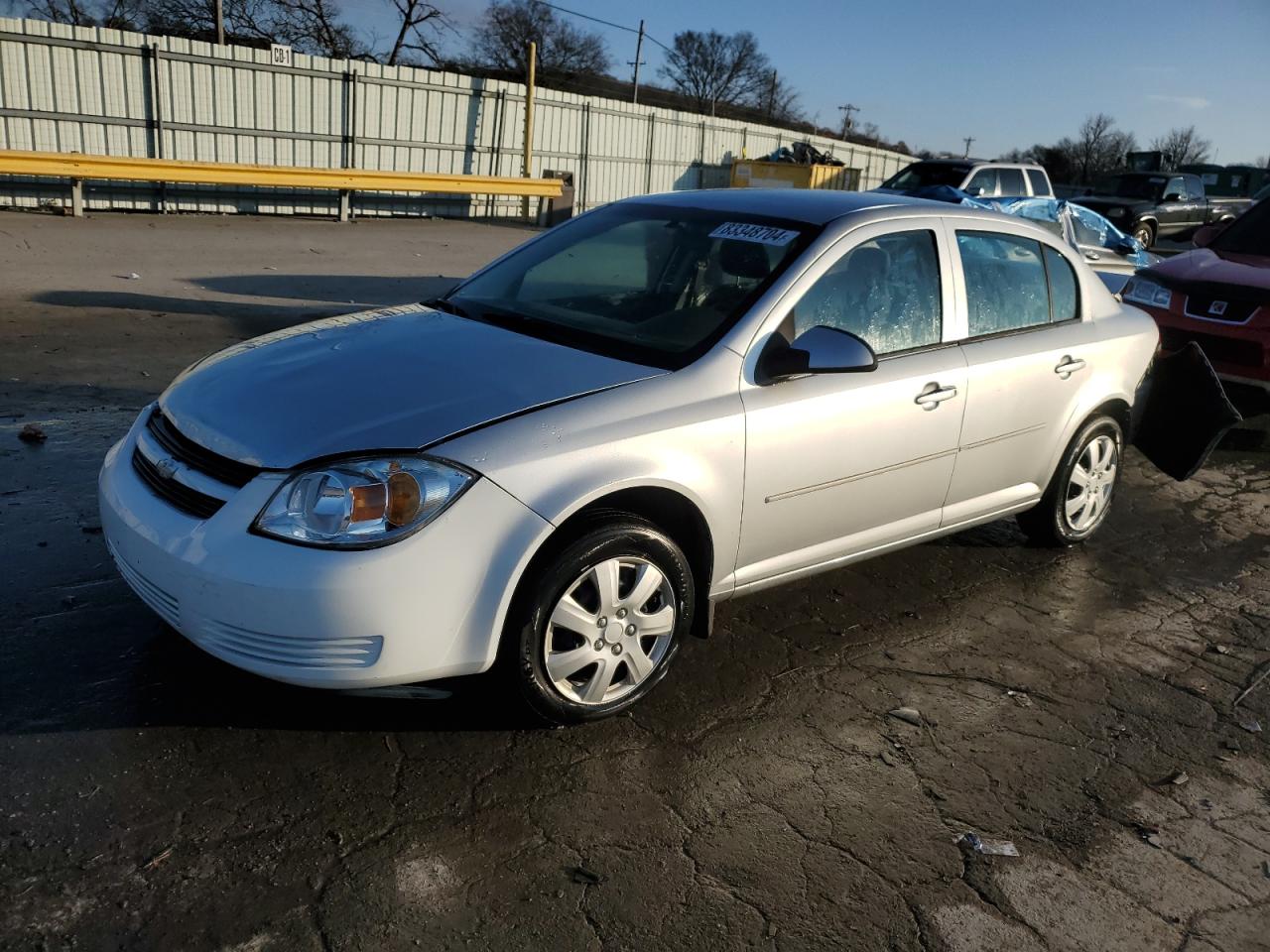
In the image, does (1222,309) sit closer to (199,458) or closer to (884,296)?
(884,296)

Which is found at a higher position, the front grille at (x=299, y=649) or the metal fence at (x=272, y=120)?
the metal fence at (x=272, y=120)

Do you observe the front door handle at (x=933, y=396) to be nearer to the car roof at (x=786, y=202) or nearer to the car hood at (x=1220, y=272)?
the car roof at (x=786, y=202)

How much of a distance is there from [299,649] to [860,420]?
2.12 metres

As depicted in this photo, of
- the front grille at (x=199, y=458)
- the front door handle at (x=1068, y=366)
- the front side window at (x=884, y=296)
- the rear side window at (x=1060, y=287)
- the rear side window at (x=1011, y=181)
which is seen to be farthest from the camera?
the rear side window at (x=1011, y=181)

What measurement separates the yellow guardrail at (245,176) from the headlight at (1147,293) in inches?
496

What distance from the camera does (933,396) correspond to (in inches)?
166

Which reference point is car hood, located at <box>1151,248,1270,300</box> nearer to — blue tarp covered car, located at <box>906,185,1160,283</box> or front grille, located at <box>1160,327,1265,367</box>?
front grille, located at <box>1160,327,1265,367</box>

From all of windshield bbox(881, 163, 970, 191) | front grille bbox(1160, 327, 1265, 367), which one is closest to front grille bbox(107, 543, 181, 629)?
front grille bbox(1160, 327, 1265, 367)

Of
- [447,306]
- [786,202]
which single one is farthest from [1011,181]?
[447,306]

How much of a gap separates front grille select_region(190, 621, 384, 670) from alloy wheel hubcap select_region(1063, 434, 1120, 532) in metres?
3.65

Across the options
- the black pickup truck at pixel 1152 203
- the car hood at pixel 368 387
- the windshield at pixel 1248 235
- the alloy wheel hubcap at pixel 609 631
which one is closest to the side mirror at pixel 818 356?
the car hood at pixel 368 387

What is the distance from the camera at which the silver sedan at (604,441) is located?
9.63 feet

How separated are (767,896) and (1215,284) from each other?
6.85 meters

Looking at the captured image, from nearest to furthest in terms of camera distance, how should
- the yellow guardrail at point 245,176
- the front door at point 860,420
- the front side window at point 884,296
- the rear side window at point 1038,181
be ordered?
the front door at point 860,420, the front side window at point 884,296, the yellow guardrail at point 245,176, the rear side window at point 1038,181
